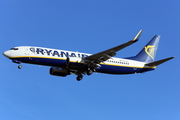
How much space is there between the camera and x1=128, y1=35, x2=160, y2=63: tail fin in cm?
5219

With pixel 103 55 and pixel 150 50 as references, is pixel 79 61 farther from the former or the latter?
pixel 150 50

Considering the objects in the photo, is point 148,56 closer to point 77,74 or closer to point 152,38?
point 152,38

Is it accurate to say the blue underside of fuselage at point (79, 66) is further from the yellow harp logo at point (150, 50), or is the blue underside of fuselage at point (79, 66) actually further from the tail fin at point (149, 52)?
the yellow harp logo at point (150, 50)

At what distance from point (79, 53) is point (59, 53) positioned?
3.61 metres

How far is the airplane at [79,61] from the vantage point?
41.1 meters

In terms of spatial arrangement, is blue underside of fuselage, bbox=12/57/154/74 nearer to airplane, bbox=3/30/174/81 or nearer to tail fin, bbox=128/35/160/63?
airplane, bbox=3/30/174/81

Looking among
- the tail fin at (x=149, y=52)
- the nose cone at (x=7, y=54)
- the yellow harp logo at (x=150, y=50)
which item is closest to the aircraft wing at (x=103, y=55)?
the tail fin at (x=149, y=52)

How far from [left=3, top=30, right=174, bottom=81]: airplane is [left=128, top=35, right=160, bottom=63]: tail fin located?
0.73 metres

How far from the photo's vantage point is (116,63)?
46.9 metres

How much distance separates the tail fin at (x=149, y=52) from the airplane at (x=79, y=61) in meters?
0.73

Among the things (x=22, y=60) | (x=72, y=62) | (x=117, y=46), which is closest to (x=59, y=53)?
(x=72, y=62)

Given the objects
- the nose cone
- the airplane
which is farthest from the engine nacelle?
the nose cone

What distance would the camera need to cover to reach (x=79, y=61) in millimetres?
43062

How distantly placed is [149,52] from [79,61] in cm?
1711
